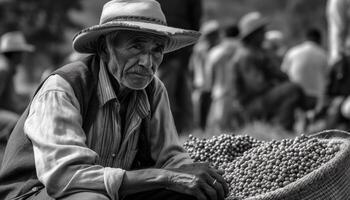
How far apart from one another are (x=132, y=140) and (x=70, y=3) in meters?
20.1

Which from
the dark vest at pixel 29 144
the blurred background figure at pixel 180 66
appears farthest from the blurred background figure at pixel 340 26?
the dark vest at pixel 29 144

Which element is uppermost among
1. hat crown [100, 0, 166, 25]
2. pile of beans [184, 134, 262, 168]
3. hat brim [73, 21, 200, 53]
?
hat crown [100, 0, 166, 25]

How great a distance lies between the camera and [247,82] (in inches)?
402

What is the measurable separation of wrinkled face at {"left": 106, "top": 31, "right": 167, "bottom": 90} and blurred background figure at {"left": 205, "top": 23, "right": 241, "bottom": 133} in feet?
18.6

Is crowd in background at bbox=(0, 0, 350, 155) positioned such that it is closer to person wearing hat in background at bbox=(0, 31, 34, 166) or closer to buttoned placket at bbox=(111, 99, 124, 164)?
person wearing hat in background at bbox=(0, 31, 34, 166)

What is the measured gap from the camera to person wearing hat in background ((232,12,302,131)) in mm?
9930

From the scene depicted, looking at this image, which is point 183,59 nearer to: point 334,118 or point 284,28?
point 334,118

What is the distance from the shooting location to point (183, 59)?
9.29 meters

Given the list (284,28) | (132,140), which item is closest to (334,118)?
(132,140)

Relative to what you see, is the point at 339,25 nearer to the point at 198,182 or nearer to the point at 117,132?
the point at 117,132

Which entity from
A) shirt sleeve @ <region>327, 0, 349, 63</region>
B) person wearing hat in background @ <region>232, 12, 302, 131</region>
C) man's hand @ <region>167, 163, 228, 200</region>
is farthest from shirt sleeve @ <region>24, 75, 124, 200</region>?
shirt sleeve @ <region>327, 0, 349, 63</region>

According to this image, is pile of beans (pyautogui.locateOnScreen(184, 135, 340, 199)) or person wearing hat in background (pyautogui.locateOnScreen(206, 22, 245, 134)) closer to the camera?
pile of beans (pyautogui.locateOnScreen(184, 135, 340, 199))

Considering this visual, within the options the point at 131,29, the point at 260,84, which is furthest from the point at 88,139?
the point at 260,84

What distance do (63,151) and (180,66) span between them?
545cm
